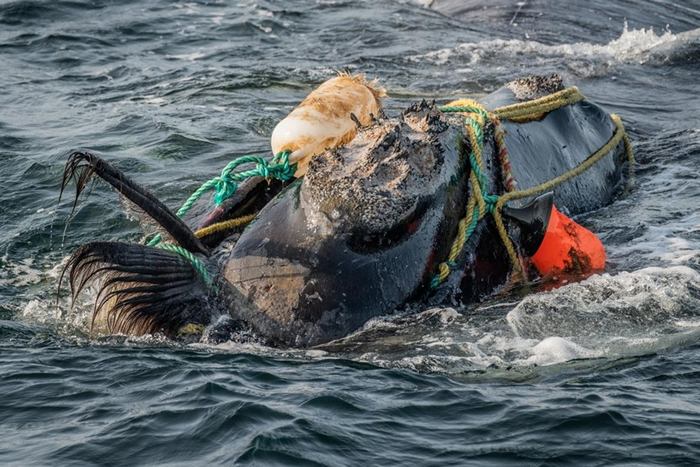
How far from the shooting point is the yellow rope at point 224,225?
5598 millimetres

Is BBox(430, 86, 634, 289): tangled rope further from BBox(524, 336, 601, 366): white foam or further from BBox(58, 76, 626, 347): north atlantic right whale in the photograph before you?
BBox(524, 336, 601, 366): white foam

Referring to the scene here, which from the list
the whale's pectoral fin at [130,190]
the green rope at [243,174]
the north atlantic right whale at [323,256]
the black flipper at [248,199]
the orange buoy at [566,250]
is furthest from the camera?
the black flipper at [248,199]

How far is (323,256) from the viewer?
15.8 feet

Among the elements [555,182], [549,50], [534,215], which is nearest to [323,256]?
[534,215]

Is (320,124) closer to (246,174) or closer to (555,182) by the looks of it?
(246,174)

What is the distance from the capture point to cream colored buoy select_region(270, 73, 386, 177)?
18.7 ft

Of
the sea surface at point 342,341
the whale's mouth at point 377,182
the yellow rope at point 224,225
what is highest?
the whale's mouth at point 377,182

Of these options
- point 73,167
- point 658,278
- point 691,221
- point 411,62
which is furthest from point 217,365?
point 411,62

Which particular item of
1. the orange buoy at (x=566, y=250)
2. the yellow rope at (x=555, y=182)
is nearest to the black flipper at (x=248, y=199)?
the yellow rope at (x=555, y=182)

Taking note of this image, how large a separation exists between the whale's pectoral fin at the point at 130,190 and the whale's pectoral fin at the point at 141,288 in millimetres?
203

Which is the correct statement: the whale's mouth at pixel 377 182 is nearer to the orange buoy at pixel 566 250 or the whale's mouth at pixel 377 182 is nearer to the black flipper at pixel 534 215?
the black flipper at pixel 534 215

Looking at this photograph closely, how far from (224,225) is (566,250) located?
6.17ft

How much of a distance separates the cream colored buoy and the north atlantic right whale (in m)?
0.46

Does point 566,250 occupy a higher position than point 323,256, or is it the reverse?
point 323,256
